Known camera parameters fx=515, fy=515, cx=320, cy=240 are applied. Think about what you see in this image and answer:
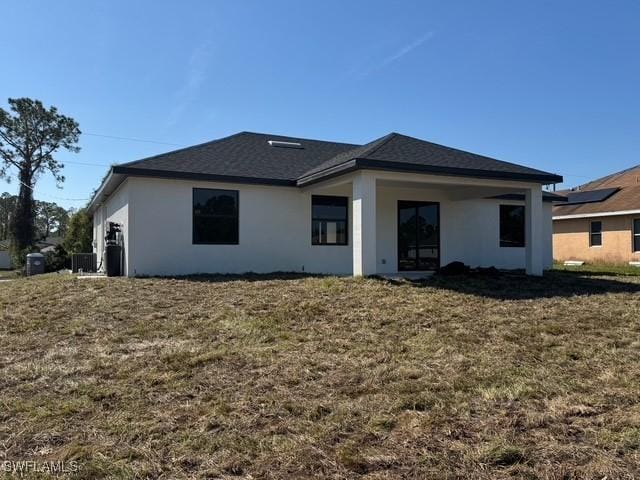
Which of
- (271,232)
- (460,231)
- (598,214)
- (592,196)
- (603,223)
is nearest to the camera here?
(271,232)

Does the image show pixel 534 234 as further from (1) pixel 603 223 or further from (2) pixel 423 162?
(1) pixel 603 223

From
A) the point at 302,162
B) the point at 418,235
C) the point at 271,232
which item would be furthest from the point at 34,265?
the point at 418,235

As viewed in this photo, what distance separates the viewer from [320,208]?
14.3m

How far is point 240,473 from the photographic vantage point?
319 cm

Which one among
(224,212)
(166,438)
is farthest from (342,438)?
(224,212)

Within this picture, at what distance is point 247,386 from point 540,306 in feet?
17.8

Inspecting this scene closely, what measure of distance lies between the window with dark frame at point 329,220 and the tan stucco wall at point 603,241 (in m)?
13.3

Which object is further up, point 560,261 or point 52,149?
point 52,149

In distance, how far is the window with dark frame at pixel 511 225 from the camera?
1650 centimetres

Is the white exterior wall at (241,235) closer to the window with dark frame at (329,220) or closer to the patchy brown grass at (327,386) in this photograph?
the window with dark frame at (329,220)

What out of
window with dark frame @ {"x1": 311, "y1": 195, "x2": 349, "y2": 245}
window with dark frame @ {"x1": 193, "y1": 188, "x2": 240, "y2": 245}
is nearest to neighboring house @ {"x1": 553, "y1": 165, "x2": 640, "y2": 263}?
window with dark frame @ {"x1": 311, "y1": 195, "x2": 349, "y2": 245}

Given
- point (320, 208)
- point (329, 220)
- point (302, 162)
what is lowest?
point (329, 220)

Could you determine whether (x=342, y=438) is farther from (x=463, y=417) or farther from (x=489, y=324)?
(x=489, y=324)

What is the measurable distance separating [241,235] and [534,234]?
731 centimetres
